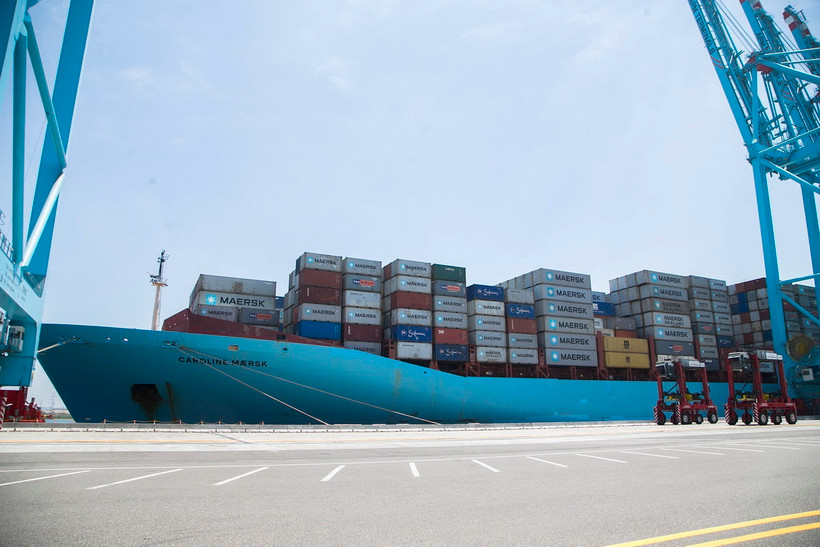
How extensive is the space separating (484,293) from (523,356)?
478cm

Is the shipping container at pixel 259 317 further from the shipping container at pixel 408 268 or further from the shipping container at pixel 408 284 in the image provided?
the shipping container at pixel 408 268

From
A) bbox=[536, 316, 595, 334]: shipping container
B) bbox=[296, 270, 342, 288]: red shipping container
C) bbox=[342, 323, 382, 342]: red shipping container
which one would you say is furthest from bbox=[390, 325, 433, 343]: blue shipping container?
bbox=[536, 316, 595, 334]: shipping container

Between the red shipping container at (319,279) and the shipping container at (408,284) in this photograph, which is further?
the shipping container at (408,284)

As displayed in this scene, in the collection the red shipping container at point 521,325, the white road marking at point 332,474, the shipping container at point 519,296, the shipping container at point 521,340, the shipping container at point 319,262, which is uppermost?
the shipping container at point 319,262

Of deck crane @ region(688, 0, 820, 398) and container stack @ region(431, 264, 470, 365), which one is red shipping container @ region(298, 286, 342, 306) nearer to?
container stack @ region(431, 264, 470, 365)

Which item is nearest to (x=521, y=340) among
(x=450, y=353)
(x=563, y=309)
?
(x=563, y=309)

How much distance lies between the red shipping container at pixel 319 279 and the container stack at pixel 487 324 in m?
6.52

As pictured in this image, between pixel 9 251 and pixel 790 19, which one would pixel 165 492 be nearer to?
pixel 9 251

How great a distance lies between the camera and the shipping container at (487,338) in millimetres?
28750

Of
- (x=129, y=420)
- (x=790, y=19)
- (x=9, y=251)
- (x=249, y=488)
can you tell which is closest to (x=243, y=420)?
(x=129, y=420)

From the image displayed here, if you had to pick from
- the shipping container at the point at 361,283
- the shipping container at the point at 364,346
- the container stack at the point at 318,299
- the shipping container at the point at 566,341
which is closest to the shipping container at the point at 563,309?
the shipping container at the point at 566,341

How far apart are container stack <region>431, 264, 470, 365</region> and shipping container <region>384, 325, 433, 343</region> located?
64 cm

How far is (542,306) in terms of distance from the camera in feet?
104

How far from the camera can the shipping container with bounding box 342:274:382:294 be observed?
1064 inches
